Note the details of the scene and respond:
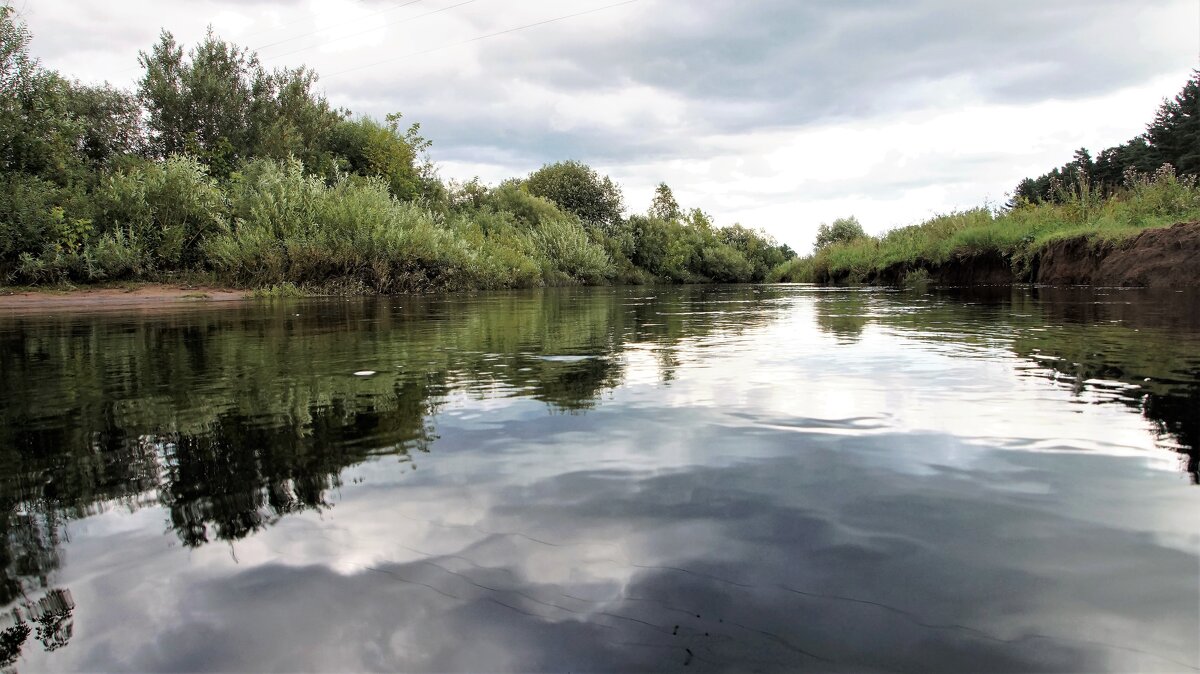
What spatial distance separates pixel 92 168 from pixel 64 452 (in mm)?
31386

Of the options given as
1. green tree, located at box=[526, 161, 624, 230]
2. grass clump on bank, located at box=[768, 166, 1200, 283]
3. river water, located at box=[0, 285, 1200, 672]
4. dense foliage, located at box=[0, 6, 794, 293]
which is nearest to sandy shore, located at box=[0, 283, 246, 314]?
dense foliage, located at box=[0, 6, 794, 293]

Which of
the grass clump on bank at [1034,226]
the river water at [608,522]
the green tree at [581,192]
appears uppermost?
the green tree at [581,192]

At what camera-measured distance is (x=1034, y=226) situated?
18359 mm

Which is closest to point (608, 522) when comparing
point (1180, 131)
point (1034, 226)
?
point (1034, 226)

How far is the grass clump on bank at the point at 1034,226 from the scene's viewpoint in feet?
52.2

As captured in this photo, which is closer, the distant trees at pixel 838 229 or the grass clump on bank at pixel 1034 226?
the grass clump on bank at pixel 1034 226

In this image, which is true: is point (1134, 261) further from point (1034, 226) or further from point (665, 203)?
point (665, 203)

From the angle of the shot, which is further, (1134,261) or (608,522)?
(1134,261)

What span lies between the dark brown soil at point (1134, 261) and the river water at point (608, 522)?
12478 millimetres

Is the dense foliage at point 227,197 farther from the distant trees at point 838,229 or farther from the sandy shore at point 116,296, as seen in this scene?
the distant trees at point 838,229

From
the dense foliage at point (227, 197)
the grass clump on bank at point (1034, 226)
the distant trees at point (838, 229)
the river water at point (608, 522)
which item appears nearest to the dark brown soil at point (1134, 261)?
the grass clump on bank at point (1034, 226)

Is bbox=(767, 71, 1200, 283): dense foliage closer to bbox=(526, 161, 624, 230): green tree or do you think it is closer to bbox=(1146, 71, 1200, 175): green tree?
bbox=(526, 161, 624, 230): green tree

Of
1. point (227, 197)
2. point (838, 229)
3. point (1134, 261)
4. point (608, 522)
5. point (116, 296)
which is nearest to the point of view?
point (608, 522)

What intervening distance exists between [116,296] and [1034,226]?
2360 cm
